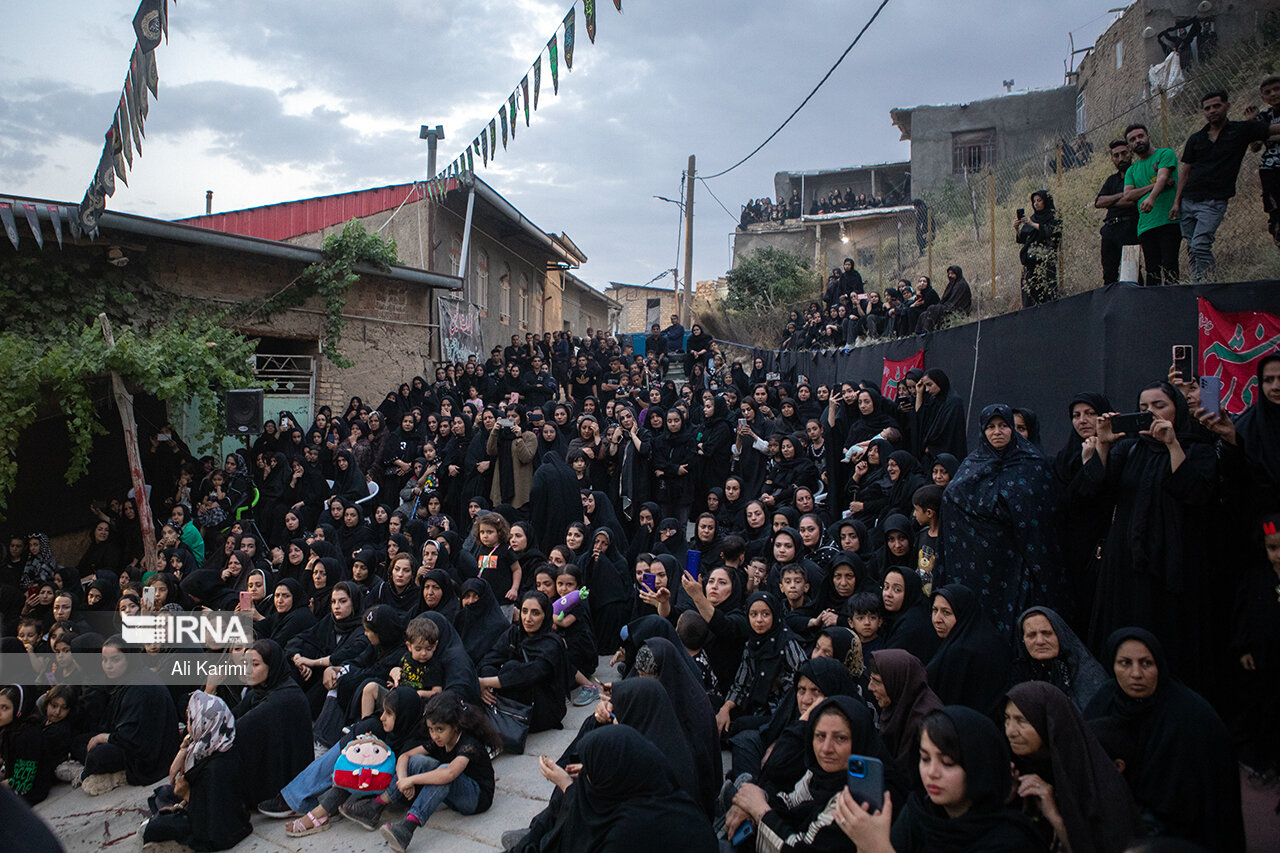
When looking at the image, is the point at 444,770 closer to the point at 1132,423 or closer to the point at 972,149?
the point at 1132,423

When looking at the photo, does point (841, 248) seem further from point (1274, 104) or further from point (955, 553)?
point (955, 553)

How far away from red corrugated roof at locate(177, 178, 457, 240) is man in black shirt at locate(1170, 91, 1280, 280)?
34.7 feet

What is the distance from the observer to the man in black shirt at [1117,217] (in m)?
5.67

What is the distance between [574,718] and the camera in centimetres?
496

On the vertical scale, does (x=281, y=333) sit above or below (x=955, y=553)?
above

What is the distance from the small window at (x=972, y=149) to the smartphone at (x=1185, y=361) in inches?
726

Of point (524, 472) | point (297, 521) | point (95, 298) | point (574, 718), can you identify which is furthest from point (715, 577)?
point (95, 298)

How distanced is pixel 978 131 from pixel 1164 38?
27.7ft

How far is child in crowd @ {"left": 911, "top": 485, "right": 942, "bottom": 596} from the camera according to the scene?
4320 mm

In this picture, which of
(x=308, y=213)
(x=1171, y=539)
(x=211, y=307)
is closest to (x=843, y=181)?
(x=308, y=213)

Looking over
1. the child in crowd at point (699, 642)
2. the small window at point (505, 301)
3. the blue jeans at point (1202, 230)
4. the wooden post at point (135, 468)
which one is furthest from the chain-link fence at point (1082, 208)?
the wooden post at point (135, 468)

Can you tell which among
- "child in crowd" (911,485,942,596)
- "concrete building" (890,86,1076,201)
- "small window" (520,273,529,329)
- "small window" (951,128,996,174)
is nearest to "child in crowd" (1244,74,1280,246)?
"child in crowd" (911,485,942,596)

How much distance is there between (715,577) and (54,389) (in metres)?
6.27

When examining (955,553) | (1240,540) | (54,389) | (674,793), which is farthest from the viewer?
(54,389)
